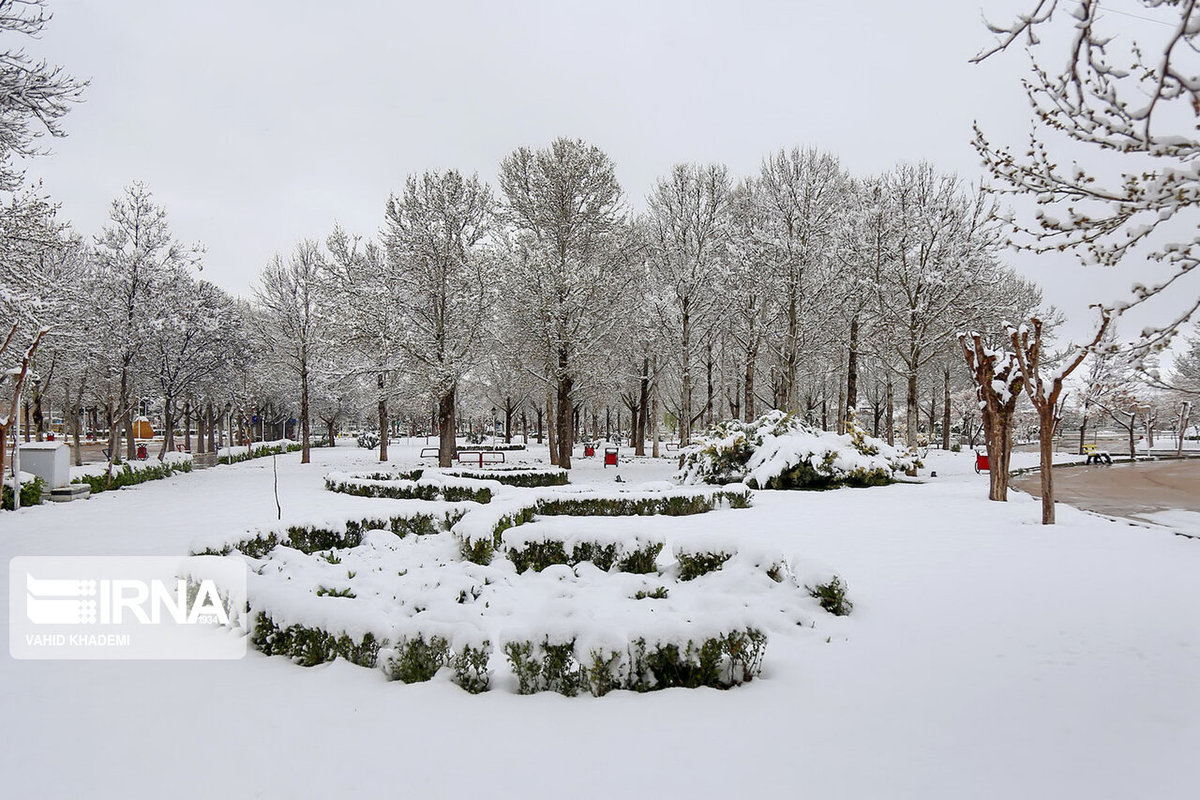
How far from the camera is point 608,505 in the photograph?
1063 centimetres

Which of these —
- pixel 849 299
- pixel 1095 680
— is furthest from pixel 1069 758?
pixel 849 299

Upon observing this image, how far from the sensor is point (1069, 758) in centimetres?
303

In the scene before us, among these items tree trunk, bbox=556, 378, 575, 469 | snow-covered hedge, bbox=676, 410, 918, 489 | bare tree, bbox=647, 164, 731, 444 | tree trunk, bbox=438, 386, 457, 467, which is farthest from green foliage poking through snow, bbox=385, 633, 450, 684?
bare tree, bbox=647, 164, 731, 444

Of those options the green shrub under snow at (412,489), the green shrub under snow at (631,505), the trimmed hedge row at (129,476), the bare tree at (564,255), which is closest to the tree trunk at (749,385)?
the bare tree at (564,255)

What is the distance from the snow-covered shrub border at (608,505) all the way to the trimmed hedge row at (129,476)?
12.2 metres

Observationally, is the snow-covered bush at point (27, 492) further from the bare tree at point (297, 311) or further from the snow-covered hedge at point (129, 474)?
the bare tree at point (297, 311)

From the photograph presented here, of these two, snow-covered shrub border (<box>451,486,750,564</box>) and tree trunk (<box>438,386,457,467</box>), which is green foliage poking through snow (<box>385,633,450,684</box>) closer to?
snow-covered shrub border (<box>451,486,750,564</box>)

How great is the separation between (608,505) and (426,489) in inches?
179

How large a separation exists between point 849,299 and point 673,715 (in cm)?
2403

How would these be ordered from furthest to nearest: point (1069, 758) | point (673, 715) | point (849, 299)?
point (849, 299), point (673, 715), point (1069, 758)

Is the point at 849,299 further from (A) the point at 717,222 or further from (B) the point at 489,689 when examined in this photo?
(B) the point at 489,689

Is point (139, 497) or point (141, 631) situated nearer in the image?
point (141, 631)

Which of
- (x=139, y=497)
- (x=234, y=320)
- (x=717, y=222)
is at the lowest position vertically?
(x=139, y=497)

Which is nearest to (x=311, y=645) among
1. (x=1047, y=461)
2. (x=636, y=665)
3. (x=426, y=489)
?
(x=636, y=665)
